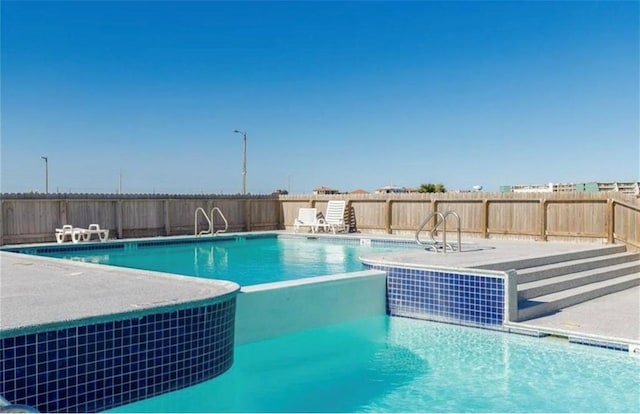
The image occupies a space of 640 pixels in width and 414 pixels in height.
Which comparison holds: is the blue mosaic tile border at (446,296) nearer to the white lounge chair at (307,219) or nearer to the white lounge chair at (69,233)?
the white lounge chair at (69,233)

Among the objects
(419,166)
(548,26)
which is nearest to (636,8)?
(548,26)

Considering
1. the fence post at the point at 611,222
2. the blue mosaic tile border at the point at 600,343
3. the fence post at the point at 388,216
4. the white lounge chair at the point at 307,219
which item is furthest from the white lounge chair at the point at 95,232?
the fence post at the point at 611,222

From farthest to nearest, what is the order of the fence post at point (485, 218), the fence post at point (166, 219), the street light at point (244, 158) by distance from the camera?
the street light at point (244, 158) < the fence post at point (166, 219) < the fence post at point (485, 218)

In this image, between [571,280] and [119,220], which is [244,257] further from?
[571,280]

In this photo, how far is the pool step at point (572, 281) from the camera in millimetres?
6672

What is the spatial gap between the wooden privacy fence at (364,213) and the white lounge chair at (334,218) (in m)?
0.39

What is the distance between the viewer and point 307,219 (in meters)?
16.8

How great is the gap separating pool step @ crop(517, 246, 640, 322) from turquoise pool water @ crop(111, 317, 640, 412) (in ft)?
3.52

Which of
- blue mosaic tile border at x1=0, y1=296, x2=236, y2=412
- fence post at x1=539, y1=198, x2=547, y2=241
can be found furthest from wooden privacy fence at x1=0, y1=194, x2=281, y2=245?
blue mosaic tile border at x1=0, y1=296, x2=236, y2=412

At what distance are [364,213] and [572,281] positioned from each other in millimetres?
9218

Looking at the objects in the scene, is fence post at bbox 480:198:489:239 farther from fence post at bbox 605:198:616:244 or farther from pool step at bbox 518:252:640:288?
Answer: pool step at bbox 518:252:640:288

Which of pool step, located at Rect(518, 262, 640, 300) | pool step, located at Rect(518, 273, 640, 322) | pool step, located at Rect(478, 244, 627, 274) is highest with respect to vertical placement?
pool step, located at Rect(478, 244, 627, 274)

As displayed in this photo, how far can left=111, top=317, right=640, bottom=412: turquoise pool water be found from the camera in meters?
4.02

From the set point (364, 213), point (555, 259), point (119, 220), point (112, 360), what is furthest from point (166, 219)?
point (112, 360)
